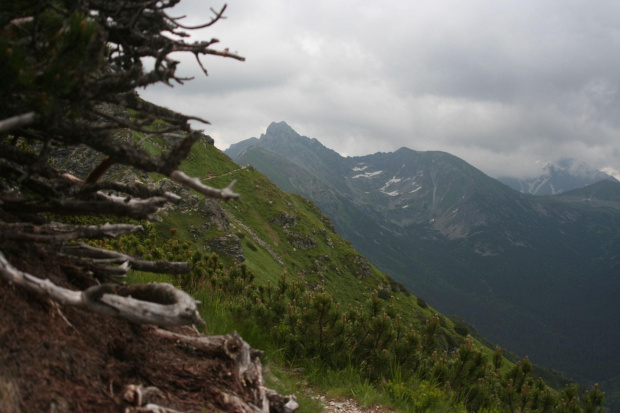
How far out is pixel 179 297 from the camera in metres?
4.79

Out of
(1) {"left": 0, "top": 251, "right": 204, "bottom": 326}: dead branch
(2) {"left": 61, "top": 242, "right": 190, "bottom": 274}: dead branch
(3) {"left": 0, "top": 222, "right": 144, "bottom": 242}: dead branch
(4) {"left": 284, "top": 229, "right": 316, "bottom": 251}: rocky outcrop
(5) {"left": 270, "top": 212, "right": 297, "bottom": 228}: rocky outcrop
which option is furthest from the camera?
(5) {"left": 270, "top": 212, "right": 297, "bottom": 228}: rocky outcrop

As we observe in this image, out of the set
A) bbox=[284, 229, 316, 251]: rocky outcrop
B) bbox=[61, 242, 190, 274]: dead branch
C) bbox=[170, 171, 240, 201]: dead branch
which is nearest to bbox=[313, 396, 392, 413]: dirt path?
bbox=[61, 242, 190, 274]: dead branch

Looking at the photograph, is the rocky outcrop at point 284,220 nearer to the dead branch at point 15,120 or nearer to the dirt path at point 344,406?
the dirt path at point 344,406

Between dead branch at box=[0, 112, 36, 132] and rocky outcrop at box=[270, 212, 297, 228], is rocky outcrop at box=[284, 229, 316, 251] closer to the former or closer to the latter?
rocky outcrop at box=[270, 212, 297, 228]

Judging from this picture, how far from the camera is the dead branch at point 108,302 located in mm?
4113

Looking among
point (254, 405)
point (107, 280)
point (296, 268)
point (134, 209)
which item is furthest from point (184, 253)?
point (296, 268)

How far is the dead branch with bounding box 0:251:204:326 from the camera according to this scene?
411cm

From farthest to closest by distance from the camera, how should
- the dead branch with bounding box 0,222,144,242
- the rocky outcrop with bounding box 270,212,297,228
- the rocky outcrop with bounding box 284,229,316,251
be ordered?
the rocky outcrop with bounding box 270,212,297,228 < the rocky outcrop with bounding box 284,229,316,251 < the dead branch with bounding box 0,222,144,242

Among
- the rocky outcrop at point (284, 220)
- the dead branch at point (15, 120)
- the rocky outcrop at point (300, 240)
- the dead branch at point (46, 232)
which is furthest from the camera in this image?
the rocky outcrop at point (284, 220)

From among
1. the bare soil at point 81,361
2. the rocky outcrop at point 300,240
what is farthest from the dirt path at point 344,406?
the rocky outcrop at point 300,240

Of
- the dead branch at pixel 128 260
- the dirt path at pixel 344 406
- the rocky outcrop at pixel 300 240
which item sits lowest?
the rocky outcrop at pixel 300 240

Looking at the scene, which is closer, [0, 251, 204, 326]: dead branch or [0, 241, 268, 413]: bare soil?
[0, 241, 268, 413]: bare soil

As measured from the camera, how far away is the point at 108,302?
4.32 meters

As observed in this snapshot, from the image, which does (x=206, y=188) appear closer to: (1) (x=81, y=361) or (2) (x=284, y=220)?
(1) (x=81, y=361)
